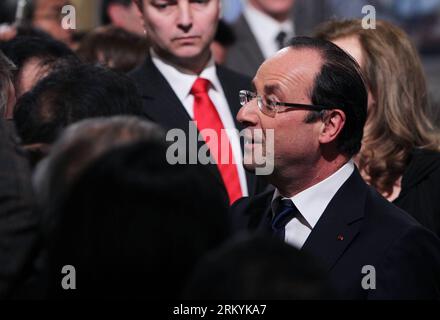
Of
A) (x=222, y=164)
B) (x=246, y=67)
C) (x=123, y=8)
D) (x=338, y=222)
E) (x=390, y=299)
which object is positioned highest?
(x=123, y=8)

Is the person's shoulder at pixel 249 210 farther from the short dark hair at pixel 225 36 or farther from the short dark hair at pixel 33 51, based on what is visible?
the short dark hair at pixel 225 36

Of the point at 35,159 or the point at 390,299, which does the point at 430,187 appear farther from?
the point at 35,159

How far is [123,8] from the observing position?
21.5ft

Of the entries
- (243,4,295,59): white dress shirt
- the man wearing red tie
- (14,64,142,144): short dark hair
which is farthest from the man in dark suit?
(243,4,295,59): white dress shirt

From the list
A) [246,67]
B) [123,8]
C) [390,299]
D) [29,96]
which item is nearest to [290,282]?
[390,299]

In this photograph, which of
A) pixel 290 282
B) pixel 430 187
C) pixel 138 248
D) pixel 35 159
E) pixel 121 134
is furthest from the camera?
pixel 430 187

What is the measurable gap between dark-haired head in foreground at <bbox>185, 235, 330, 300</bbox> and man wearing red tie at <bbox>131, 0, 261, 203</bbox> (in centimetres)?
224

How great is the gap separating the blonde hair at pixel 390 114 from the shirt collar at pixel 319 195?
2.64ft

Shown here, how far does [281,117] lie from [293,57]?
0.68 ft

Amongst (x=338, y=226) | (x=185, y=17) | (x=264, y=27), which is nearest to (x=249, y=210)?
(x=338, y=226)

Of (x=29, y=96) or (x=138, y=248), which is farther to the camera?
(x=29, y=96)

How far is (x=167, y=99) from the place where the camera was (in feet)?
13.1

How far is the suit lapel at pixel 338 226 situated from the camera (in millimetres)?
2879

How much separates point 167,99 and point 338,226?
1.30 metres
